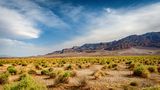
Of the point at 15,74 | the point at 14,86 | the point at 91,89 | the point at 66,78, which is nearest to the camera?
the point at 14,86

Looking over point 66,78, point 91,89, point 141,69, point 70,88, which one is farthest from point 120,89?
point 141,69

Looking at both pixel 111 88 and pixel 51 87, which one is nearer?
pixel 111 88

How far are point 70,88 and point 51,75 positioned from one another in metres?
6.63

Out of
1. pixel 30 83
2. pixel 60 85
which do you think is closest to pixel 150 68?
pixel 60 85

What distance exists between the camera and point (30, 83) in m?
14.4

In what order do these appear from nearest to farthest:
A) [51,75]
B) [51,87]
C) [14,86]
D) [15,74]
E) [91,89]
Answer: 1. [14,86]
2. [91,89]
3. [51,87]
4. [51,75]
5. [15,74]

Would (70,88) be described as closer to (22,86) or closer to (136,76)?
(22,86)

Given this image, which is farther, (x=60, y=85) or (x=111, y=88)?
(x=60, y=85)

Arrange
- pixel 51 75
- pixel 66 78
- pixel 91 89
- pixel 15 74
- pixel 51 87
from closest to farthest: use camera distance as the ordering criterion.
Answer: pixel 91 89
pixel 51 87
pixel 66 78
pixel 51 75
pixel 15 74

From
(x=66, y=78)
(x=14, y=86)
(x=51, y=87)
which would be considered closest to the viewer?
(x=14, y=86)

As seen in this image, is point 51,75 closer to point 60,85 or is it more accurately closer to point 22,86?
point 60,85

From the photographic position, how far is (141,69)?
2536 centimetres

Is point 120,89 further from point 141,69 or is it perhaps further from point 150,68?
point 150,68

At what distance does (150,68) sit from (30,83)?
57.6ft
